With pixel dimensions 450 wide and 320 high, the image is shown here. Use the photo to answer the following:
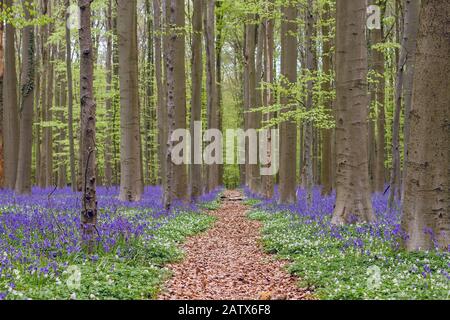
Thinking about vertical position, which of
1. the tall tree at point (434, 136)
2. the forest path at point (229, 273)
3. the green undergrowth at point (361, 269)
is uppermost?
the tall tree at point (434, 136)

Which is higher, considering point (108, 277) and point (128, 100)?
point (128, 100)

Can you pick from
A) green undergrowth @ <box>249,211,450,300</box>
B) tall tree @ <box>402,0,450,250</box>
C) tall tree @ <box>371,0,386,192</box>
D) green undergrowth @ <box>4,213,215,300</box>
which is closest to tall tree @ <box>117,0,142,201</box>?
green undergrowth @ <box>4,213,215,300</box>

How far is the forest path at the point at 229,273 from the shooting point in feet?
22.3

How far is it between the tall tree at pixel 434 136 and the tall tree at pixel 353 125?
12.4 feet

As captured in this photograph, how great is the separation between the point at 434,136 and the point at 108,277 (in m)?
5.84

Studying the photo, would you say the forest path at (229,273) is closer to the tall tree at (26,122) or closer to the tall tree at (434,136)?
the tall tree at (434,136)

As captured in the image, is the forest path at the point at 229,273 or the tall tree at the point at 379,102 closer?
the forest path at the point at 229,273

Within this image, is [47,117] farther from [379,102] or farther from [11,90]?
[379,102]

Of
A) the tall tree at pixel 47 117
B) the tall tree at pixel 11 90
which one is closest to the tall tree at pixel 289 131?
the tall tree at pixel 11 90

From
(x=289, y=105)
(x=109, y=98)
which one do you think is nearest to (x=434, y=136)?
(x=289, y=105)

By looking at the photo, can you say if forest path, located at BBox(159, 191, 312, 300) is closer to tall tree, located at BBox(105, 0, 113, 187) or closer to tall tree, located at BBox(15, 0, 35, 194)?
tall tree, located at BBox(15, 0, 35, 194)

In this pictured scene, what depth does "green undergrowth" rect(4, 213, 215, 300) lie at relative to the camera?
545 cm

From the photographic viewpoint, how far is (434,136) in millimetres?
7605
